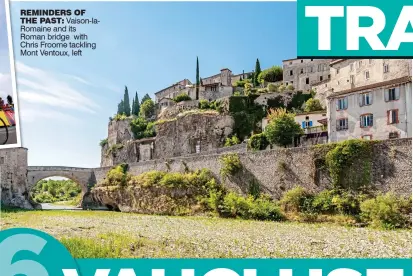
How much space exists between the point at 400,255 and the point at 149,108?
40213mm

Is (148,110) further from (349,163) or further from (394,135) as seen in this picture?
(349,163)

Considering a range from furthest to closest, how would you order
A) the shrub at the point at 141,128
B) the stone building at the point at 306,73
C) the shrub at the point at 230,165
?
the shrub at the point at 141,128 → the stone building at the point at 306,73 → the shrub at the point at 230,165

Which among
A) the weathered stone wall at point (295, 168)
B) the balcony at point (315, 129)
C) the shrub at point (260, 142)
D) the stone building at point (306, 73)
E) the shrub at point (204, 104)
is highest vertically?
the stone building at point (306, 73)

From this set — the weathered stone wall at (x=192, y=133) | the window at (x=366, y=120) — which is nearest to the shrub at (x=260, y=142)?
the window at (x=366, y=120)

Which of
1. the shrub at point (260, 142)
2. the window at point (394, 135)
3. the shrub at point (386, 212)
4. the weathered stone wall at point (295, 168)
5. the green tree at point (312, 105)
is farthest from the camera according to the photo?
the green tree at point (312, 105)

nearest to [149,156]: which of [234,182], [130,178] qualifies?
[130,178]

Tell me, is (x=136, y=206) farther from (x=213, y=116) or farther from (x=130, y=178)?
(x=213, y=116)

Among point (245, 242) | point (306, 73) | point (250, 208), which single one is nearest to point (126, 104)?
point (306, 73)

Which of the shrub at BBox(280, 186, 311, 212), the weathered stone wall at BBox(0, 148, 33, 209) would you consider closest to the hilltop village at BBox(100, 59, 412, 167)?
the shrub at BBox(280, 186, 311, 212)

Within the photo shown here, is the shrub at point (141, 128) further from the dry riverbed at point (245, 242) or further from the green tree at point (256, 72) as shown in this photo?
A: the dry riverbed at point (245, 242)

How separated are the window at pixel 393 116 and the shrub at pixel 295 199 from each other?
4.75 metres

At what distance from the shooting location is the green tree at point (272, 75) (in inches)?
1761

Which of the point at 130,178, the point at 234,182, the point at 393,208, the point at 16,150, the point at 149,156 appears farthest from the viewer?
the point at 149,156

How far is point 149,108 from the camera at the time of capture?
156 ft
